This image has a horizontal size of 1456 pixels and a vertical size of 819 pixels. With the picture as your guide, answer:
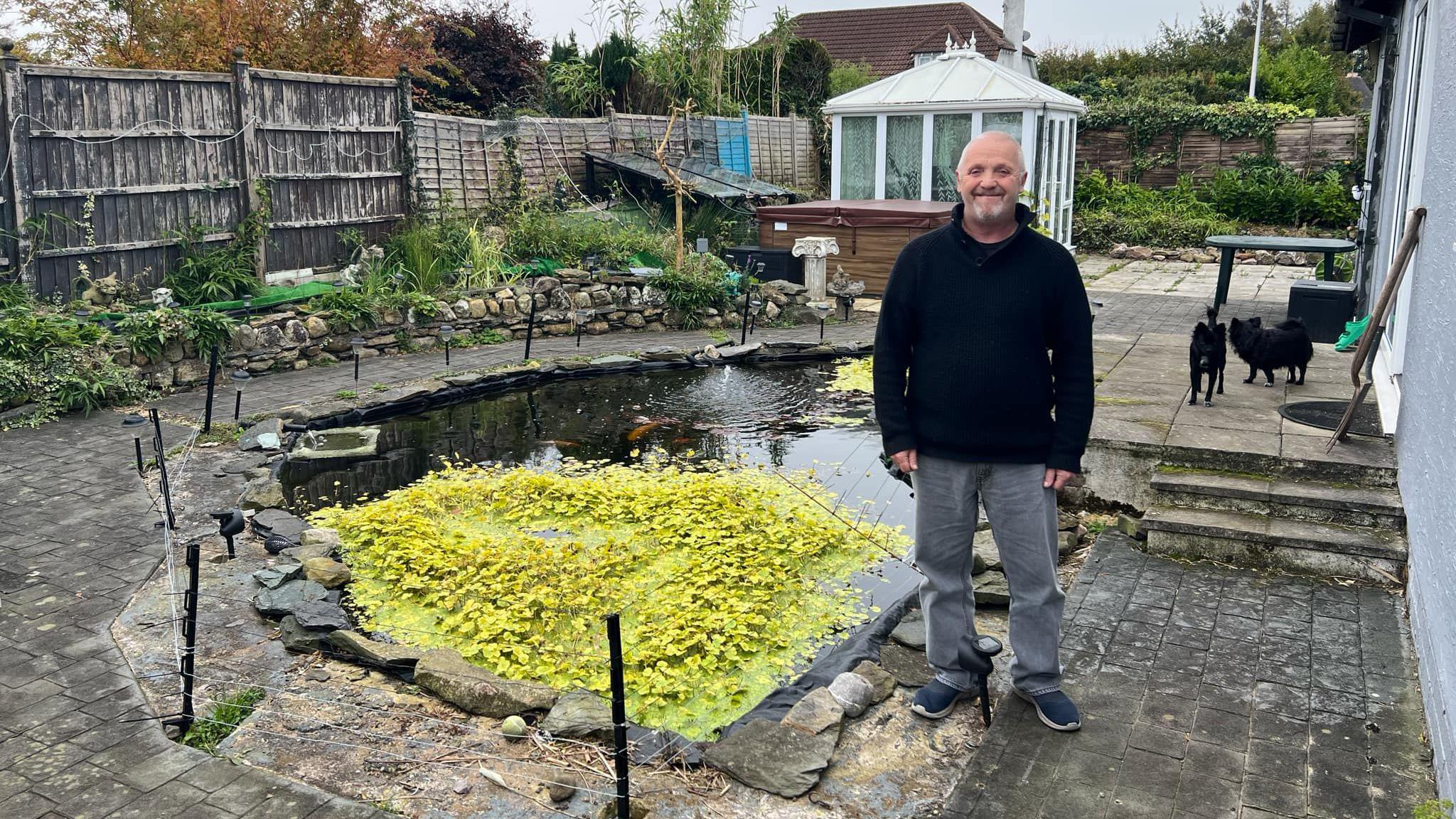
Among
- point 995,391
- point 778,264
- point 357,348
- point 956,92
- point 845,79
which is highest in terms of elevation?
point 845,79

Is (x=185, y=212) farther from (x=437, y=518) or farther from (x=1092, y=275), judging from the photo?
(x=1092, y=275)

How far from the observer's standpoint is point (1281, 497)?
493cm

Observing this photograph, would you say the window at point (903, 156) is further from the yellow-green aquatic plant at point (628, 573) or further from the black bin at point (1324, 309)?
the yellow-green aquatic plant at point (628, 573)

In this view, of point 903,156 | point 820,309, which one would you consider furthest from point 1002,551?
point 903,156

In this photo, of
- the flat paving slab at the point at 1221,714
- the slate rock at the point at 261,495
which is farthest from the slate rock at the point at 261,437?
the flat paving slab at the point at 1221,714

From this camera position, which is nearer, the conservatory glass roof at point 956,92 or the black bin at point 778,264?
the black bin at point 778,264

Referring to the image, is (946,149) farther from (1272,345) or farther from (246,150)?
(1272,345)

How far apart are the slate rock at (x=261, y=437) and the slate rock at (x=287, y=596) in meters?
2.54

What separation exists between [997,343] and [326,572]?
3.35m

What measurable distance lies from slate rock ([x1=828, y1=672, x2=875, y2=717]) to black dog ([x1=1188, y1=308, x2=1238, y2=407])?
11.3ft

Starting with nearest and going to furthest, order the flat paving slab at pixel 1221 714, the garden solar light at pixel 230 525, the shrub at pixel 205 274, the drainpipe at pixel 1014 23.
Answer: the flat paving slab at pixel 1221 714 → the garden solar light at pixel 230 525 → the shrub at pixel 205 274 → the drainpipe at pixel 1014 23

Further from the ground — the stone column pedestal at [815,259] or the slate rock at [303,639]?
the stone column pedestal at [815,259]

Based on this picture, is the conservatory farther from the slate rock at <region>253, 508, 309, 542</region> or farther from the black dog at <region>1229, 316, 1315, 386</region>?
the slate rock at <region>253, 508, 309, 542</region>

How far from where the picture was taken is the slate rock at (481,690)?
385 cm
